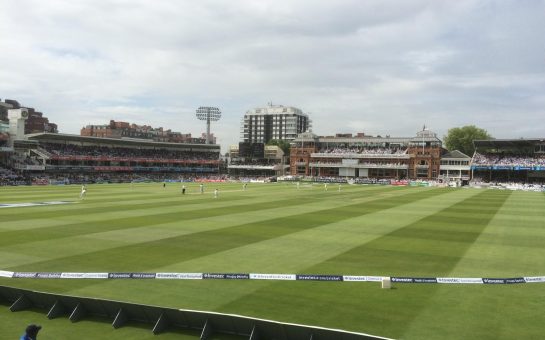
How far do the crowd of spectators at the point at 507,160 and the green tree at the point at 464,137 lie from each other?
3533cm

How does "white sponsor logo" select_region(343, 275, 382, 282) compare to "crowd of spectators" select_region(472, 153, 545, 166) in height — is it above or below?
below

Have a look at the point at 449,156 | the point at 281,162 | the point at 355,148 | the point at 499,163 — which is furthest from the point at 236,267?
the point at 281,162

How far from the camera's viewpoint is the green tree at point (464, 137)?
143 metres

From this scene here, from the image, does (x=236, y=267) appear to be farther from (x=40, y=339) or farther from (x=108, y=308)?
(x=40, y=339)

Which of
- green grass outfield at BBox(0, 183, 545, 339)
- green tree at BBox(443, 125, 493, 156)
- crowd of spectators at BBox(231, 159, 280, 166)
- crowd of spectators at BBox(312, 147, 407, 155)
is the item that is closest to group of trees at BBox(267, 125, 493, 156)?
green tree at BBox(443, 125, 493, 156)

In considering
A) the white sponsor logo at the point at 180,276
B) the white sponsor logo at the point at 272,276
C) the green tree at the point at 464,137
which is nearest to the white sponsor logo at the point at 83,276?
the white sponsor logo at the point at 180,276

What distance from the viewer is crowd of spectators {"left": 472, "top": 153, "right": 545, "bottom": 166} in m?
99.8

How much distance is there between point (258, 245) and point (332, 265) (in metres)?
4.81

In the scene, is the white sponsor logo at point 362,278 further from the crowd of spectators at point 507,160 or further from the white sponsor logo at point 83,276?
the crowd of spectators at point 507,160

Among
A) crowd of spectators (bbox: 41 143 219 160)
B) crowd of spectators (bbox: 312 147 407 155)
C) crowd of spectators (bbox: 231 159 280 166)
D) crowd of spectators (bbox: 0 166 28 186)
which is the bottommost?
crowd of spectators (bbox: 0 166 28 186)

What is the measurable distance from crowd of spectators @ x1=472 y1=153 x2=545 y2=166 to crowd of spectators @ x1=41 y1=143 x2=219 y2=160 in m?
72.0

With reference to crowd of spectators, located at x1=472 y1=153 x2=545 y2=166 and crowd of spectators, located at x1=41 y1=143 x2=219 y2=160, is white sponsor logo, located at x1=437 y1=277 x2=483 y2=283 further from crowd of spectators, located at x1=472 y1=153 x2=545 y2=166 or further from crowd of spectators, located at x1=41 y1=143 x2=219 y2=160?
crowd of spectators, located at x1=472 y1=153 x2=545 y2=166

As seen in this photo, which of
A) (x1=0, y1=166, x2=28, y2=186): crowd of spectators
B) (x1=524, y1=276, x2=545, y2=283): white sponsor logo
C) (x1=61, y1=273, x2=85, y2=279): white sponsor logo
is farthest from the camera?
(x1=0, y1=166, x2=28, y2=186): crowd of spectators

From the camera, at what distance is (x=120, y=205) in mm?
39906
